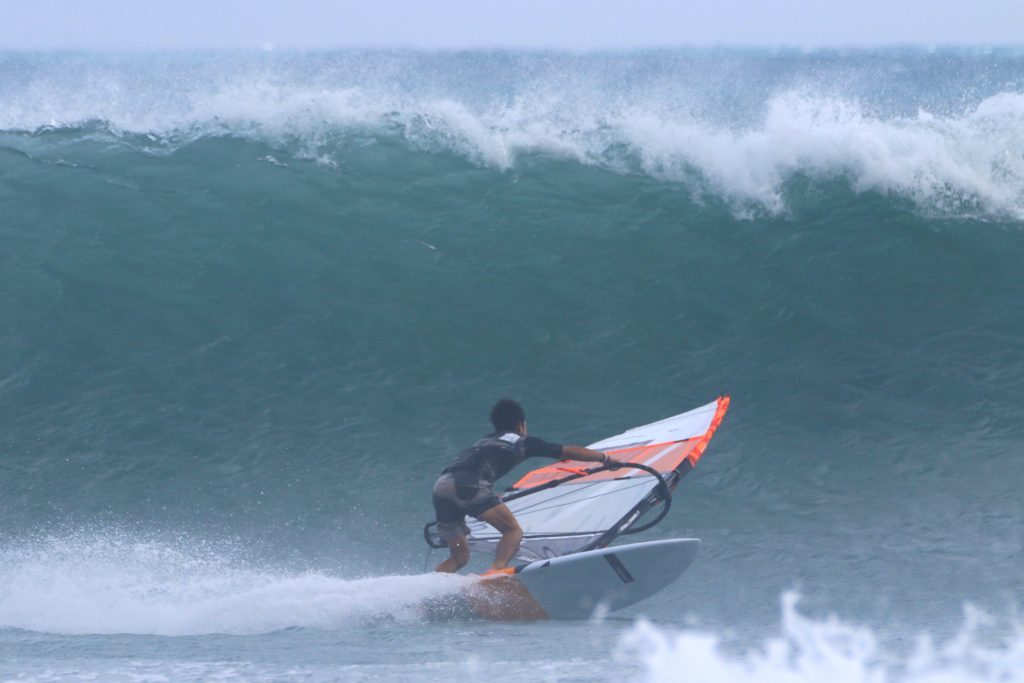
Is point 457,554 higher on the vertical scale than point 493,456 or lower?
lower

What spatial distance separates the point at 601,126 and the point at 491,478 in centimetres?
653

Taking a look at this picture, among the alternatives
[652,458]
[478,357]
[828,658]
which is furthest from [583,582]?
[478,357]

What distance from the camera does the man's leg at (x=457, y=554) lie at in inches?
218

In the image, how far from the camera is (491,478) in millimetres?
5492

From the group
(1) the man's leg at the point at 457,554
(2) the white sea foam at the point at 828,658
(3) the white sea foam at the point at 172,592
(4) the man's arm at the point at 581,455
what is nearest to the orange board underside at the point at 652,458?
(4) the man's arm at the point at 581,455

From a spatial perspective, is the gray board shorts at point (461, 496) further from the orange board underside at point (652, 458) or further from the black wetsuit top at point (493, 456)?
the orange board underside at point (652, 458)

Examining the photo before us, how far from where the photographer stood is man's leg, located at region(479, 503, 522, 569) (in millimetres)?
5439

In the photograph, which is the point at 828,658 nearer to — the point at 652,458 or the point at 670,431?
the point at 652,458

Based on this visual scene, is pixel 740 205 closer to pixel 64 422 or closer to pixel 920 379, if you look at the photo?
pixel 920 379

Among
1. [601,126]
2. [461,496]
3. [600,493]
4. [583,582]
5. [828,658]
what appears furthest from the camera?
[601,126]

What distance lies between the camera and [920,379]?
306 inches

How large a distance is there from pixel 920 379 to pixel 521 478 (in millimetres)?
3228

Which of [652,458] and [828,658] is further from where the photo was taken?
[652,458]

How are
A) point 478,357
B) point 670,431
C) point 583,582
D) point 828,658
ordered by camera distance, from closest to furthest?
point 828,658
point 583,582
point 670,431
point 478,357
